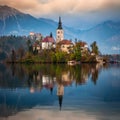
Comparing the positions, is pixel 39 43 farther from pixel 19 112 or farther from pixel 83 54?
pixel 19 112

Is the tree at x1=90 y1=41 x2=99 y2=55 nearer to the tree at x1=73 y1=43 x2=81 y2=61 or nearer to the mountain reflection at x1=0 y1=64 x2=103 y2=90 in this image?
the tree at x1=73 y1=43 x2=81 y2=61

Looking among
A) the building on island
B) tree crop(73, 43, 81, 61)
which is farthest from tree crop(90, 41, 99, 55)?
tree crop(73, 43, 81, 61)

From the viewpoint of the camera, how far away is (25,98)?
90.1 feet

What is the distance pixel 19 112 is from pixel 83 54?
406 feet

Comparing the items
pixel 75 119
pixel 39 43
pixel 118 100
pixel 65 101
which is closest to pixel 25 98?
pixel 65 101

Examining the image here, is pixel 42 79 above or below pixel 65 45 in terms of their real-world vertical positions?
below

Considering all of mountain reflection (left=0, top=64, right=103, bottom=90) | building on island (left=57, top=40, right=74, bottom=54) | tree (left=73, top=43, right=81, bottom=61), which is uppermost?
building on island (left=57, top=40, right=74, bottom=54)


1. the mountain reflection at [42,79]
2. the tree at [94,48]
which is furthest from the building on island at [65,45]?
the mountain reflection at [42,79]

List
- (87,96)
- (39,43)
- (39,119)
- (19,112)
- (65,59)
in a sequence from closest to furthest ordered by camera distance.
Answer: (39,119), (19,112), (87,96), (65,59), (39,43)

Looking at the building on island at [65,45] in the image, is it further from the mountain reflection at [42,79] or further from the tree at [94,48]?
the mountain reflection at [42,79]

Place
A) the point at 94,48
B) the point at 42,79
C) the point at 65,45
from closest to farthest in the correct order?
the point at 42,79
the point at 94,48
the point at 65,45

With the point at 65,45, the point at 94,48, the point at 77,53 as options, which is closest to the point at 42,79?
the point at 77,53

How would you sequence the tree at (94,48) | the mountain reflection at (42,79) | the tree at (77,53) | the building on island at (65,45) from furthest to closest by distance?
the building on island at (65,45) < the tree at (94,48) < the tree at (77,53) < the mountain reflection at (42,79)

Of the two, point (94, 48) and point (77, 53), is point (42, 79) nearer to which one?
point (77, 53)
